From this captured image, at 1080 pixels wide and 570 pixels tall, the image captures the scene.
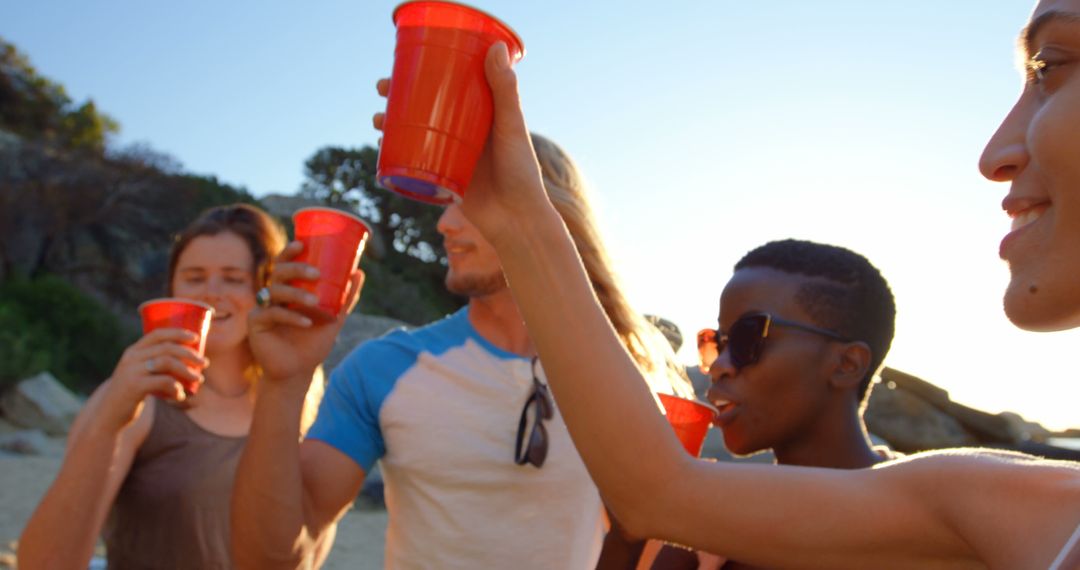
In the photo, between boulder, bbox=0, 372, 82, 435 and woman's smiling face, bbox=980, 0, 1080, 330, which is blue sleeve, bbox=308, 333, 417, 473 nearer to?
woman's smiling face, bbox=980, 0, 1080, 330

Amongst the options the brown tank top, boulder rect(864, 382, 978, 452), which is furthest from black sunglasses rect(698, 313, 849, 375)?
boulder rect(864, 382, 978, 452)

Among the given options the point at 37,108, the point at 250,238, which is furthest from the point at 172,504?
the point at 37,108

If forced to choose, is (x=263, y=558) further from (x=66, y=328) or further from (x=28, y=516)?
(x=66, y=328)

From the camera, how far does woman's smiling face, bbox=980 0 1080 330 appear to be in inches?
51.2

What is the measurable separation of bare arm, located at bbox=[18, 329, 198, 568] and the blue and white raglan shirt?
19.6 inches

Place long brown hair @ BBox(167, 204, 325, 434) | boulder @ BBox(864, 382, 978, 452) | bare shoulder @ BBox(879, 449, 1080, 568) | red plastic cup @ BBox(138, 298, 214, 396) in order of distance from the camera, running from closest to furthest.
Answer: bare shoulder @ BBox(879, 449, 1080, 568), red plastic cup @ BBox(138, 298, 214, 396), long brown hair @ BBox(167, 204, 325, 434), boulder @ BBox(864, 382, 978, 452)

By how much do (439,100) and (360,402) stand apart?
1629 millimetres

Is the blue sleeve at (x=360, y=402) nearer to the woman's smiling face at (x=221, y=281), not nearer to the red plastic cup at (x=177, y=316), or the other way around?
the red plastic cup at (x=177, y=316)

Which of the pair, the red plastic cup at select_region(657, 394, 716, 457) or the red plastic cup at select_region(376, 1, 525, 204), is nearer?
the red plastic cup at select_region(376, 1, 525, 204)

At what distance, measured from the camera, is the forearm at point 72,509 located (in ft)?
9.24

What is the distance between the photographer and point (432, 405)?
2980mm

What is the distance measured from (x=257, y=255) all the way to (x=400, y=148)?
2.35 metres

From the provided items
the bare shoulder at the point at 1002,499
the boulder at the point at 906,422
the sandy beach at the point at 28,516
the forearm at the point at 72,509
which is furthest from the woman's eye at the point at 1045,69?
the boulder at the point at 906,422

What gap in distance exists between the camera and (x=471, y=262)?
3213mm
